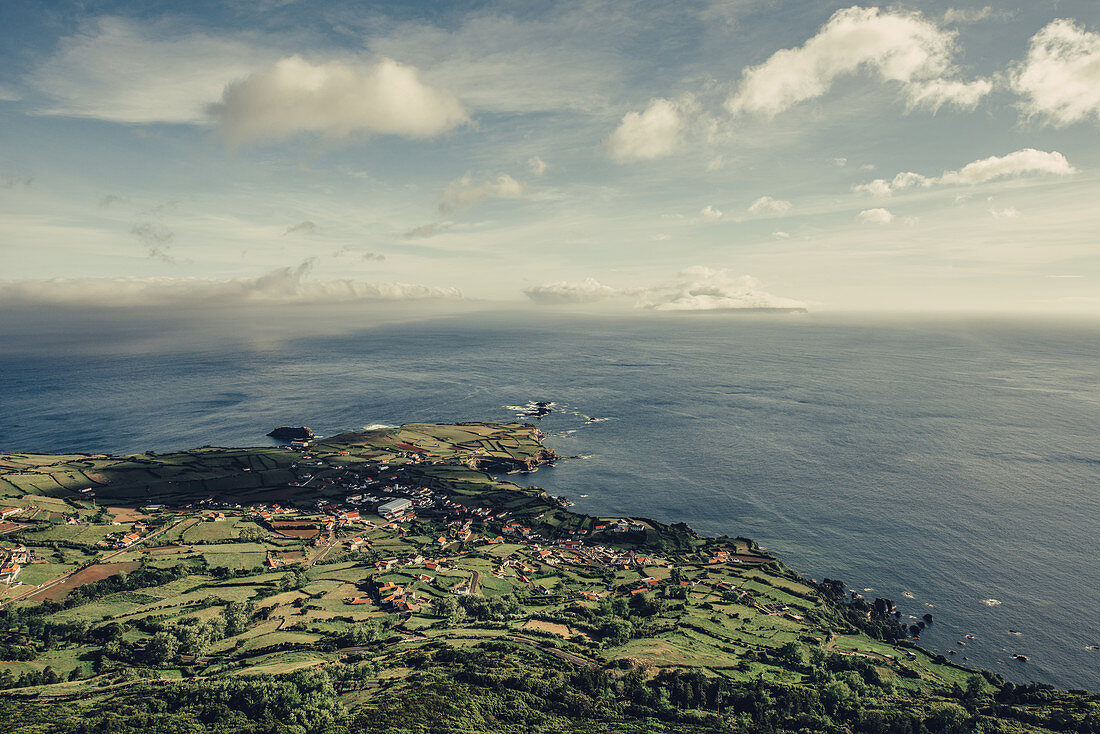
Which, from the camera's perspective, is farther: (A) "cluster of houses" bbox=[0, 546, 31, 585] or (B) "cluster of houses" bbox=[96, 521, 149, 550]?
(B) "cluster of houses" bbox=[96, 521, 149, 550]

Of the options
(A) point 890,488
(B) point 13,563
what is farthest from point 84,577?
(A) point 890,488

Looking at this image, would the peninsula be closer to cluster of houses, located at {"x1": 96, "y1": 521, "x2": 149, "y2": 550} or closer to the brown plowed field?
the brown plowed field

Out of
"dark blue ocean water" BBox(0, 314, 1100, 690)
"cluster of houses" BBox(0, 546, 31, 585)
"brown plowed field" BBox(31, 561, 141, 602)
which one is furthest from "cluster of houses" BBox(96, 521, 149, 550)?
"dark blue ocean water" BBox(0, 314, 1100, 690)

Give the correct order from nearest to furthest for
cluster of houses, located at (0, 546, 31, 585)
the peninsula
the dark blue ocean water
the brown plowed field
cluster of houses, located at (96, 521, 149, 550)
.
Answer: the peninsula → the brown plowed field → cluster of houses, located at (0, 546, 31, 585) → the dark blue ocean water → cluster of houses, located at (96, 521, 149, 550)

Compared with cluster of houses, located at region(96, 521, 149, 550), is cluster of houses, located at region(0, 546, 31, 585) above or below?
above

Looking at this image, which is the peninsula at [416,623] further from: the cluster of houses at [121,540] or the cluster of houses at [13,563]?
the cluster of houses at [121,540]

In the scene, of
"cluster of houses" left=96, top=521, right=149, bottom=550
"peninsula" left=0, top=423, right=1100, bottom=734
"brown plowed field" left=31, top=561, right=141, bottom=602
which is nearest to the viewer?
"peninsula" left=0, top=423, right=1100, bottom=734

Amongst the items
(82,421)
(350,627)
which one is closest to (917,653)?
(350,627)

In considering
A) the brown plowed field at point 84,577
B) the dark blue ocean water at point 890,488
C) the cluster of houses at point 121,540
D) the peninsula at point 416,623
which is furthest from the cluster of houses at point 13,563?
the dark blue ocean water at point 890,488

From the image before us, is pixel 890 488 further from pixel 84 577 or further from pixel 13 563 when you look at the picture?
pixel 13 563
